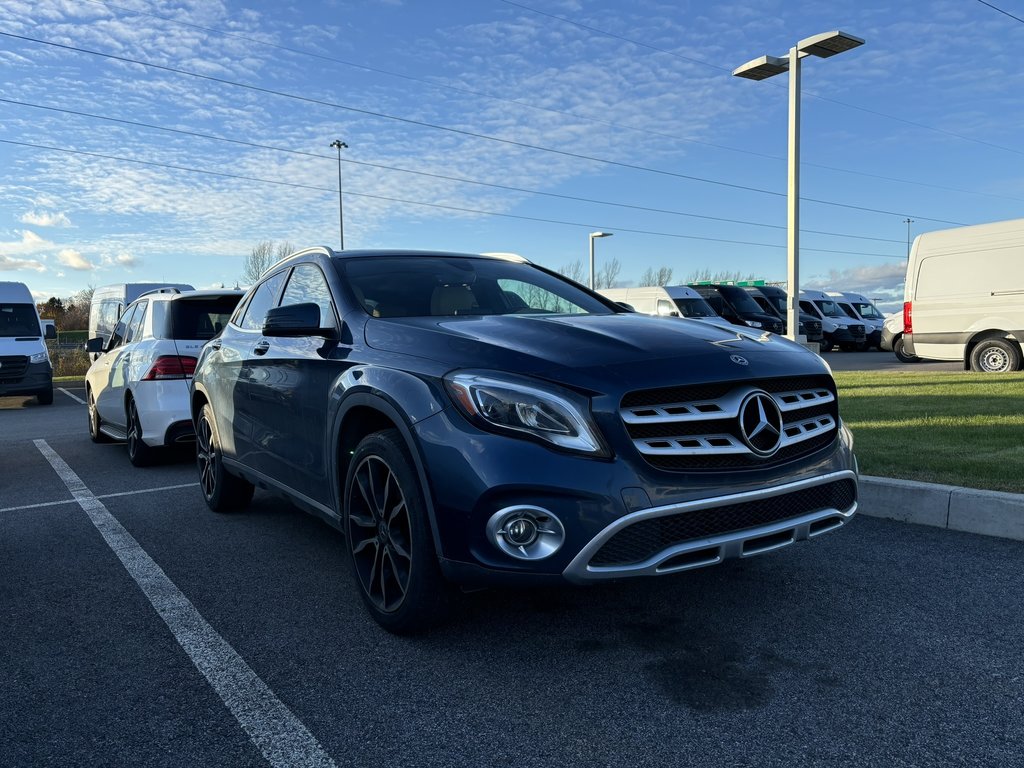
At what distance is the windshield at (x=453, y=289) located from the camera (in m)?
4.12

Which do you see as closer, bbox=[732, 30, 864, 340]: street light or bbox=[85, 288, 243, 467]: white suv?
bbox=[85, 288, 243, 467]: white suv

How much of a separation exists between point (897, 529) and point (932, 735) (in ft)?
8.26

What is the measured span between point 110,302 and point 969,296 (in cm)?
2031

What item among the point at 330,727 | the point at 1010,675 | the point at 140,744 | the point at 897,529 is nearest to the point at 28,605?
the point at 140,744

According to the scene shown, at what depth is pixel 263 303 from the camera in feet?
Result: 17.5

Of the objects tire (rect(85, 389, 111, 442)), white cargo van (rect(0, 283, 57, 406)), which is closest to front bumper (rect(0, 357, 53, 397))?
white cargo van (rect(0, 283, 57, 406))

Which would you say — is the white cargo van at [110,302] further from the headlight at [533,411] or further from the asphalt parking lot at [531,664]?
the headlight at [533,411]

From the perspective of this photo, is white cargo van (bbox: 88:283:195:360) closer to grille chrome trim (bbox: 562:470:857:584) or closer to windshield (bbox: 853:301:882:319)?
grille chrome trim (bbox: 562:470:857:584)

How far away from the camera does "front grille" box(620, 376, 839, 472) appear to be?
292 cm

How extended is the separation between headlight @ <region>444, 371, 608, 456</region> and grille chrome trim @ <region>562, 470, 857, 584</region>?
0.29 m

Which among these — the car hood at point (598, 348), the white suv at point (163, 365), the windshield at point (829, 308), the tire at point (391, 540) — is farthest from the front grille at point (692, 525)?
the windshield at point (829, 308)

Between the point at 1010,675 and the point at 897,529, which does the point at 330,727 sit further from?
the point at 897,529

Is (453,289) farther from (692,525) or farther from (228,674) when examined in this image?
(228,674)

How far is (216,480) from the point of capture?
573 cm
